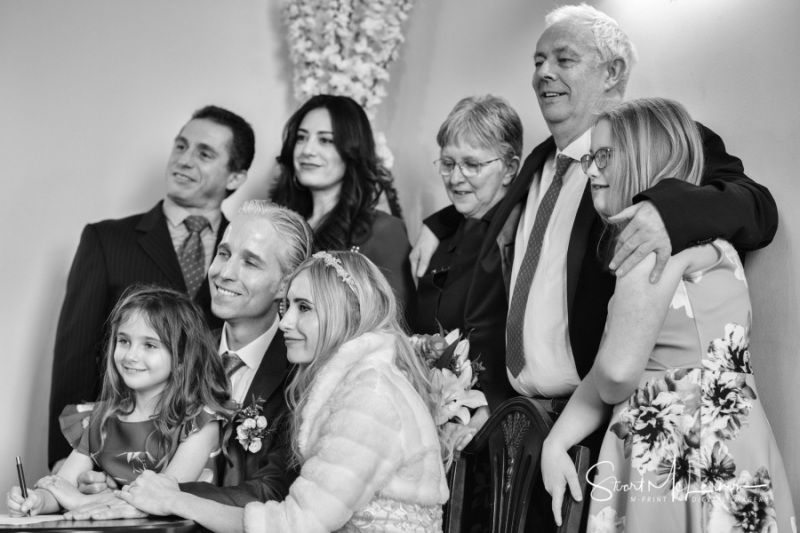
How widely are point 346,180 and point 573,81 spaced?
1073 millimetres

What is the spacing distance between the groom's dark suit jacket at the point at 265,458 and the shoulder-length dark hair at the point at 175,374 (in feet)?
0.35

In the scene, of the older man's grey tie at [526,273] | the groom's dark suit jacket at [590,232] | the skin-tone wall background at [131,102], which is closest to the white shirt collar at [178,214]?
the skin-tone wall background at [131,102]

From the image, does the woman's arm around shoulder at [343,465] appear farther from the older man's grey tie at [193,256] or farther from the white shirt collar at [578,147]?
the older man's grey tie at [193,256]

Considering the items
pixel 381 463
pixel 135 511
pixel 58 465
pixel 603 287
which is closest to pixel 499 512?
pixel 381 463

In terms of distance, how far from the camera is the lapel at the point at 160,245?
3793mm

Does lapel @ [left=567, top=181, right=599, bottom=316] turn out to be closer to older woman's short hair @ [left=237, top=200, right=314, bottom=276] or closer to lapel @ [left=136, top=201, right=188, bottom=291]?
older woman's short hair @ [left=237, top=200, right=314, bottom=276]

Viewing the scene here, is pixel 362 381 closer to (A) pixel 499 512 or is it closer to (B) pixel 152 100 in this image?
(A) pixel 499 512

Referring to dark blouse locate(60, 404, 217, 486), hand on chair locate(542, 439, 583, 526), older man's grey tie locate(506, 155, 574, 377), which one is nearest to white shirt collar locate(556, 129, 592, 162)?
older man's grey tie locate(506, 155, 574, 377)

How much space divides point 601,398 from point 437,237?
1.35 meters

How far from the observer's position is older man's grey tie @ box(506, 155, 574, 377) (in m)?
2.87

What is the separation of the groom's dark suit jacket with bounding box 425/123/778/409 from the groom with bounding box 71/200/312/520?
59 centimetres

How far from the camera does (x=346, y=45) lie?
14.3 feet

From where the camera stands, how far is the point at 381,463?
2328 millimetres

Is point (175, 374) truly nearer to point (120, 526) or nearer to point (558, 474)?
point (120, 526)
